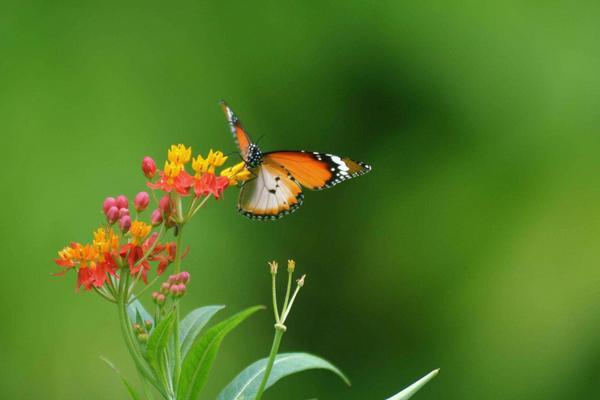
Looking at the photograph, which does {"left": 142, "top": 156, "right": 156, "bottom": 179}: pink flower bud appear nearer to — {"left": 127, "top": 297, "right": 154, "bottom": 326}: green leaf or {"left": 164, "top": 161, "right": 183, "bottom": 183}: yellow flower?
{"left": 164, "top": 161, "right": 183, "bottom": 183}: yellow flower

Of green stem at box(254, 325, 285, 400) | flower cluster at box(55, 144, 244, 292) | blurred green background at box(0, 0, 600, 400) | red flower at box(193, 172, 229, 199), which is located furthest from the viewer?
blurred green background at box(0, 0, 600, 400)

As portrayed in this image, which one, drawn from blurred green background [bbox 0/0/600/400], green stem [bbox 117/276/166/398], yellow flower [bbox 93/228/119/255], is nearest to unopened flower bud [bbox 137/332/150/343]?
green stem [bbox 117/276/166/398]

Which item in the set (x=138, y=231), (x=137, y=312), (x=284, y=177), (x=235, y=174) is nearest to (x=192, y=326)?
(x=137, y=312)

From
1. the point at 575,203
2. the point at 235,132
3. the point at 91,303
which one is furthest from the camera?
the point at 575,203

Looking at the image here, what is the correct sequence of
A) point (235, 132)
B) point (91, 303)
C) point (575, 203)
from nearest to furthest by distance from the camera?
point (235, 132) < point (91, 303) < point (575, 203)

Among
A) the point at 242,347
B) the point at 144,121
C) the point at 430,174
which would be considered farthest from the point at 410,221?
the point at 144,121

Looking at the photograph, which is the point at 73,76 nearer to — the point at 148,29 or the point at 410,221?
the point at 148,29

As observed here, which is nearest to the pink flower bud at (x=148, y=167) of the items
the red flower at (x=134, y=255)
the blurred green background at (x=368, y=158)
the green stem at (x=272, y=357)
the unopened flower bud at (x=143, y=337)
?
the red flower at (x=134, y=255)
